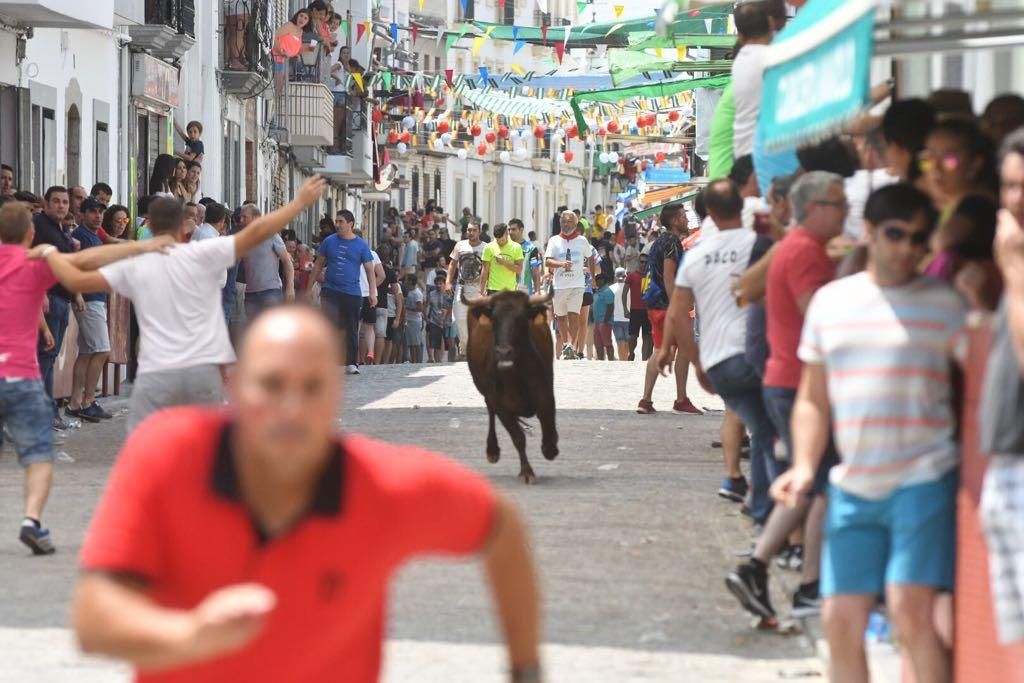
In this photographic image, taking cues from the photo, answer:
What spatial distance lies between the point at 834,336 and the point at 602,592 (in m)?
3.60

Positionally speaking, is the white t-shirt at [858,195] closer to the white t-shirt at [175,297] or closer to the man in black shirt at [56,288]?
the white t-shirt at [175,297]

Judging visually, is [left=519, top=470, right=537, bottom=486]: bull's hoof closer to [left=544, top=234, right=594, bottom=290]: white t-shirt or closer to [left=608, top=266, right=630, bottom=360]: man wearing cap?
[left=544, top=234, right=594, bottom=290]: white t-shirt

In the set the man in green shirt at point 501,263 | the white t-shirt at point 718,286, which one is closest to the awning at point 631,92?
the man in green shirt at point 501,263

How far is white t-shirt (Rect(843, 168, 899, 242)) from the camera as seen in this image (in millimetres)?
8516

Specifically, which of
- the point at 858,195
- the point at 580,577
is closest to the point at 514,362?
the point at 580,577

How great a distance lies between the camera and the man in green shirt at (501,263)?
77.8 feet

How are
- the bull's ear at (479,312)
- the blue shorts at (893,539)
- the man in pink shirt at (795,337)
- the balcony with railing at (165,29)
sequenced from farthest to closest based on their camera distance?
the balcony with railing at (165,29)
the bull's ear at (479,312)
the man in pink shirt at (795,337)
the blue shorts at (893,539)

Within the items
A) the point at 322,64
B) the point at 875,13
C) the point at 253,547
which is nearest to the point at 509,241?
the point at 875,13

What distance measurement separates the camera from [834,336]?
6.07m

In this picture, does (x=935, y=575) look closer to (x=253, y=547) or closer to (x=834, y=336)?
(x=834, y=336)

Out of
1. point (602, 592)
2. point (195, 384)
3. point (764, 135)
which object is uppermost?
point (764, 135)

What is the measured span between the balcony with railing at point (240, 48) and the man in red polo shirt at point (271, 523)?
34.1 m

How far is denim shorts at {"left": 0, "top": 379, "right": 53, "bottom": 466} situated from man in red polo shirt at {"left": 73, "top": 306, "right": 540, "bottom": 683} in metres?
7.21

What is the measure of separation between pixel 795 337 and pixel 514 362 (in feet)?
18.8
